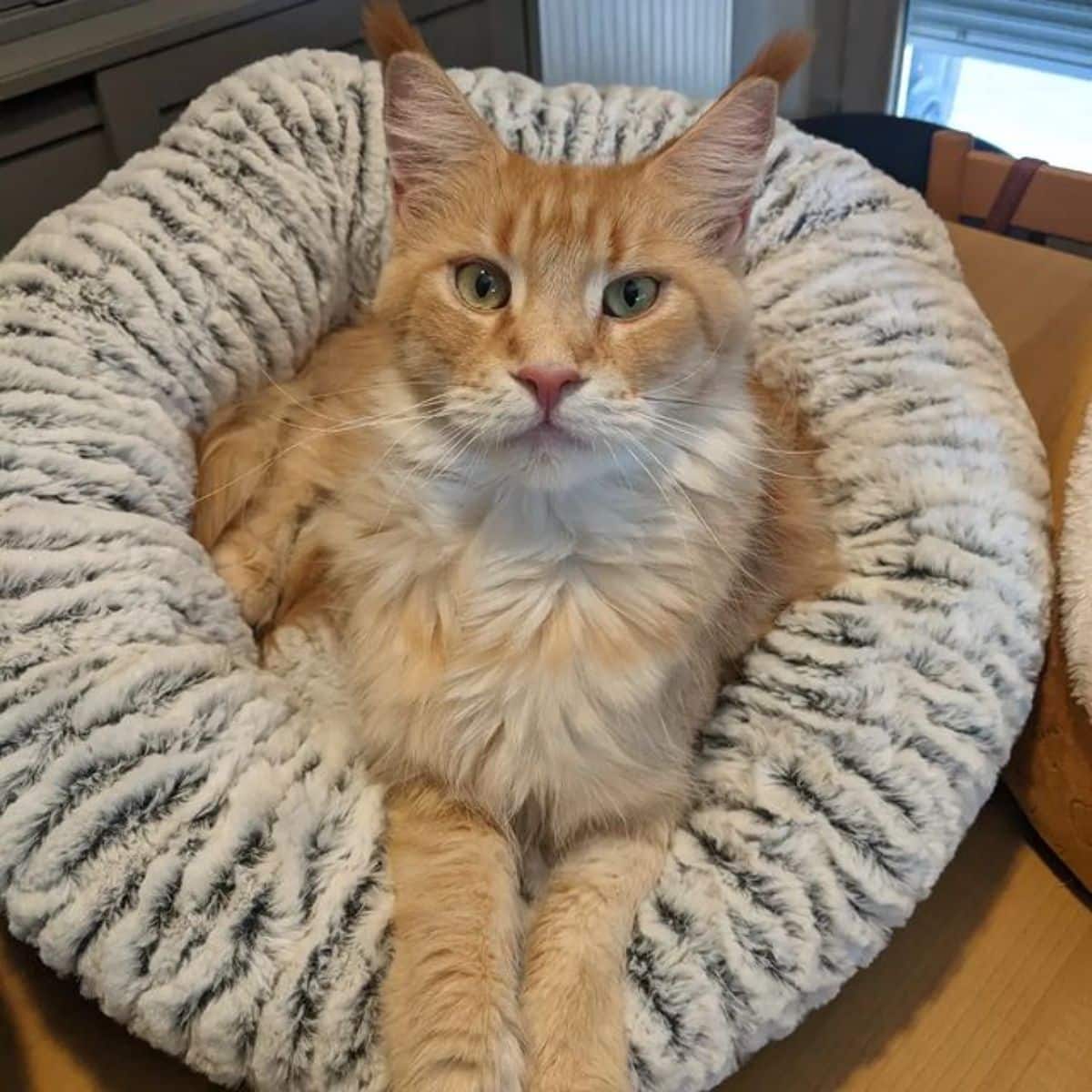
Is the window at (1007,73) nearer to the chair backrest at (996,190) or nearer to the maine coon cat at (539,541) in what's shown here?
the chair backrest at (996,190)

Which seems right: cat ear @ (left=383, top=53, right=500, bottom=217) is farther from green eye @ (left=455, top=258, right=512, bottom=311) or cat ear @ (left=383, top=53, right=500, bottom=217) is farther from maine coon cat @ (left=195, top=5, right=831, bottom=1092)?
green eye @ (left=455, top=258, right=512, bottom=311)

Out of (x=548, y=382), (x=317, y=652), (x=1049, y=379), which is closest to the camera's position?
(x=548, y=382)

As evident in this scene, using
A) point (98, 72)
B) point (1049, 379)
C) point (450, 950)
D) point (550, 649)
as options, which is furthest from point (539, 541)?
point (98, 72)

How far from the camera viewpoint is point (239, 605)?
1432 mm

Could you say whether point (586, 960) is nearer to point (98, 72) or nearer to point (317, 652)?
point (317, 652)

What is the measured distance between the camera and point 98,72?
1760 millimetres

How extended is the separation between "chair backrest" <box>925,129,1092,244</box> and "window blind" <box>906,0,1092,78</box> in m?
0.71

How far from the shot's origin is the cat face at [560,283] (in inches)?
38.9

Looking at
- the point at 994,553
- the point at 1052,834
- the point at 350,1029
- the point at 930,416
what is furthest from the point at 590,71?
the point at 350,1029

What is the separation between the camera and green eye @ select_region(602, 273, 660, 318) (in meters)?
1.06

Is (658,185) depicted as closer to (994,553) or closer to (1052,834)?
(994,553)

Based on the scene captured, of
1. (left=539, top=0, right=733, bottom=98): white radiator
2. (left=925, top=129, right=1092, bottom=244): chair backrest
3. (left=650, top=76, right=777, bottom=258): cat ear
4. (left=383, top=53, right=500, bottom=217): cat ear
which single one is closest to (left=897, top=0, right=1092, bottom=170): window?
(left=539, top=0, right=733, bottom=98): white radiator

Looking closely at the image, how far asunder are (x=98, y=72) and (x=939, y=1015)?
64.6 inches

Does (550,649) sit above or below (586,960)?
above
